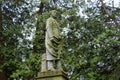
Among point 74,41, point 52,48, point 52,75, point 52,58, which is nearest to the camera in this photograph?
point 52,75

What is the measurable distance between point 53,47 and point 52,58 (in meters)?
0.37

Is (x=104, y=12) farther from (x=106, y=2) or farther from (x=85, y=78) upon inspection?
(x=85, y=78)

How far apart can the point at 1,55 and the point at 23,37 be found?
4.99ft

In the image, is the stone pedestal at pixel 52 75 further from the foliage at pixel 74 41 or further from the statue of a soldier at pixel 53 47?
the foliage at pixel 74 41

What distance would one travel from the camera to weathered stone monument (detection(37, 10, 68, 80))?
34.9ft

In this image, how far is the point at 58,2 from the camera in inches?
784

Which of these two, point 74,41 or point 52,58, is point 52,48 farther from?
point 74,41

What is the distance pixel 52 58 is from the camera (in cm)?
1088

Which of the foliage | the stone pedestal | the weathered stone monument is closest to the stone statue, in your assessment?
the weathered stone monument

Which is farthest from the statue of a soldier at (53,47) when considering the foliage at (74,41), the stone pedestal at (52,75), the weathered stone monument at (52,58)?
the foliage at (74,41)

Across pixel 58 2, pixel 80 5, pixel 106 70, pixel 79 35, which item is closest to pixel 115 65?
pixel 106 70

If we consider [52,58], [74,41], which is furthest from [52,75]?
[74,41]

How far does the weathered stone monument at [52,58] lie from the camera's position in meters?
10.6

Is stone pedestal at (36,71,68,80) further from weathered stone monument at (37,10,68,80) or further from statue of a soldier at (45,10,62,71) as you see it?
statue of a soldier at (45,10,62,71)
